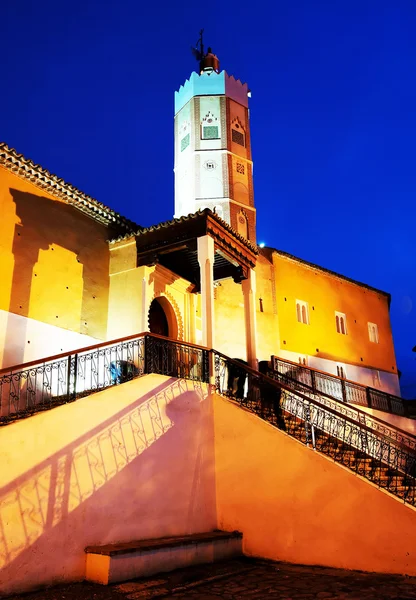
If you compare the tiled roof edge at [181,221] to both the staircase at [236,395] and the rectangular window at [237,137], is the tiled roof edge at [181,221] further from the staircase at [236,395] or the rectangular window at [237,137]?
the rectangular window at [237,137]

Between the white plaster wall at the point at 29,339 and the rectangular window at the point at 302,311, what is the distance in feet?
35.0

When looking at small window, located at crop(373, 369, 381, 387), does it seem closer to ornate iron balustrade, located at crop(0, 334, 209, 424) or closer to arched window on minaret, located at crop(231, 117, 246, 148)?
arched window on minaret, located at crop(231, 117, 246, 148)

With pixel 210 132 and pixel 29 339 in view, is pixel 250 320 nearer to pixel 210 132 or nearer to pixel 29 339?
pixel 29 339

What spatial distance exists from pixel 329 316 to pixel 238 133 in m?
10.1

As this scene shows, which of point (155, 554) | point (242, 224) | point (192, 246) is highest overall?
point (242, 224)

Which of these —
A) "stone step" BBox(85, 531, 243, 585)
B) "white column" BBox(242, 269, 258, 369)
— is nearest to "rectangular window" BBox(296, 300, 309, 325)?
"white column" BBox(242, 269, 258, 369)

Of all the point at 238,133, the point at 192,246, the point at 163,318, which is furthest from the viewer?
the point at 238,133

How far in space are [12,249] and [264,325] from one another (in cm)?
1023

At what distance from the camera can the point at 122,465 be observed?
9125 mm

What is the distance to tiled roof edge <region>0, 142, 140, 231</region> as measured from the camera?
486 inches

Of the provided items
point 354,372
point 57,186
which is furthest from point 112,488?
point 354,372

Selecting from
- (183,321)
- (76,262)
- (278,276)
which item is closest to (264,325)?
(278,276)

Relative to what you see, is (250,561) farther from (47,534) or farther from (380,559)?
(47,534)

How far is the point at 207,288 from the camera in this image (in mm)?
12977
